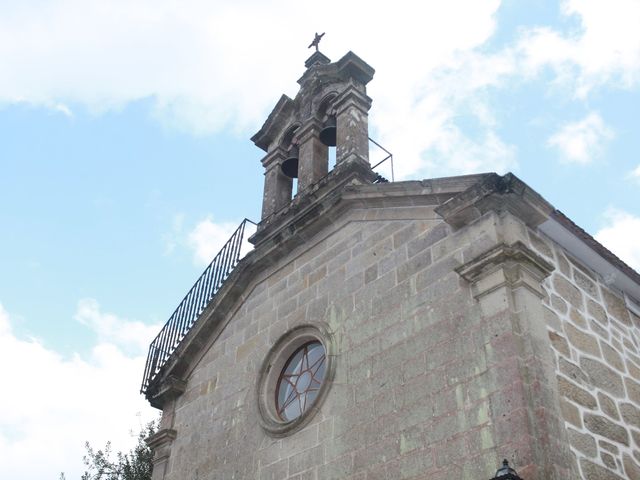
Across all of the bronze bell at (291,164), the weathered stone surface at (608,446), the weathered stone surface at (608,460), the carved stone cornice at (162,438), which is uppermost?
the bronze bell at (291,164)

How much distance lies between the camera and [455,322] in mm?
6414

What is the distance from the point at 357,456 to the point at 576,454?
200 centimetres

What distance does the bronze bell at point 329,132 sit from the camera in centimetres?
1085

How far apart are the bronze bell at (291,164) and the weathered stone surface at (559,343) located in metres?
6.06

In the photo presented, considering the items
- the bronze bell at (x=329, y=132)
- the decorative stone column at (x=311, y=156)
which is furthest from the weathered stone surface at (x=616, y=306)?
the bronze bell at (x=329, y=132)

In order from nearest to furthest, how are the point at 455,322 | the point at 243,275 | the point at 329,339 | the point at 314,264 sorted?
the point at 455,322, the point at 329,339, the point at 314,264, the point at 243,275

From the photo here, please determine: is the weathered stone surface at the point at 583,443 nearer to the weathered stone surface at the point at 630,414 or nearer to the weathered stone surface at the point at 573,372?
the weathered stone surface at the point at 573,372

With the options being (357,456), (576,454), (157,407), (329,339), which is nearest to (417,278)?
(329,339)

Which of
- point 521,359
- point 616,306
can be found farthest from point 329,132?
point 521,359

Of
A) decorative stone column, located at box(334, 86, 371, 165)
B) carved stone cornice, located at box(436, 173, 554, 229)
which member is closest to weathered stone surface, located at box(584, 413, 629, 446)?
carved stone cornice, located at box(436, 173, 554, 229)

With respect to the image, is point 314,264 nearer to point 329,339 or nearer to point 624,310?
point 329,339

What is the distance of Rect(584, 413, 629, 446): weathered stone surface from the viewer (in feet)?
19.3

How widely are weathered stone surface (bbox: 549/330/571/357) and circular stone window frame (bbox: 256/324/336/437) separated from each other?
2.28 meters

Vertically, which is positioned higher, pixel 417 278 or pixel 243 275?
pixel 243 275
